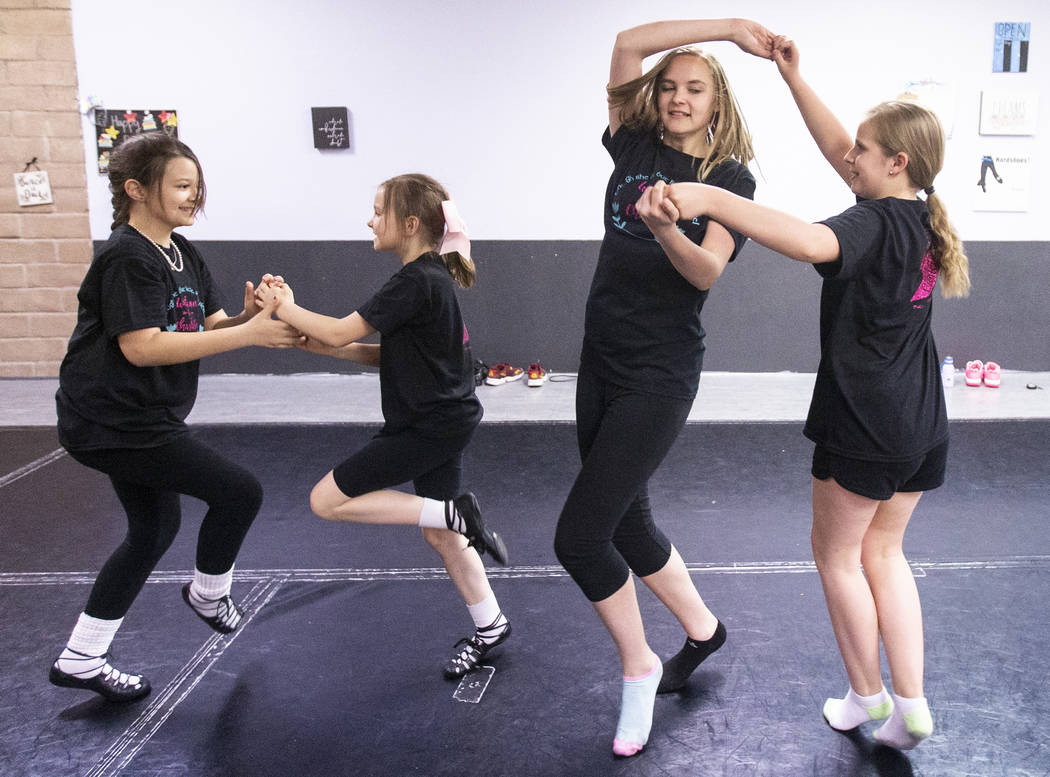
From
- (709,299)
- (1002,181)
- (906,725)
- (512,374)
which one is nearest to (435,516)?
(906,725)

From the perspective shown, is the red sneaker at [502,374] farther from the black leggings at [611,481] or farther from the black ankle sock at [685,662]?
the black leggings at [611,481]

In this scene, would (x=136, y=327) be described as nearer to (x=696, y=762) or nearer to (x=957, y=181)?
(x=696, y=762)

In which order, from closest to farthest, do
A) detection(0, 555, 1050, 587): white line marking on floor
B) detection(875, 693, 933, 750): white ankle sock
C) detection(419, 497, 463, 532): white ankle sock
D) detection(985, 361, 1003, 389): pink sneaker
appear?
1. detection(875, 693, 933, 750): white ankle sock
2. detection(419, 497, 463, 532): white ankle sock
3. detection(0, 555, 1050, 587): white line marking on floor
4. detection(985, 361, 1003, 389): pink sneaker

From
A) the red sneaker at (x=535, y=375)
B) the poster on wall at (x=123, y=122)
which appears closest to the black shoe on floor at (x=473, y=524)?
the red sneaker at (x=535, y=375)

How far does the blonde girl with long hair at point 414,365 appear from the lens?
2.15m

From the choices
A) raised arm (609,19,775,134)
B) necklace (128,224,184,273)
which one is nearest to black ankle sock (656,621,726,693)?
raised arm (609,19,775,134)

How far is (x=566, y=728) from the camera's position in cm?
204

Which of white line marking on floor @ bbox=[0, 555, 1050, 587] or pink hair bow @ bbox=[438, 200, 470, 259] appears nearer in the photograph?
pink hair bow @ bbox=[438, 200, 470, 259]

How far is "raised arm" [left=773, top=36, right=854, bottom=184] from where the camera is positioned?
195cm

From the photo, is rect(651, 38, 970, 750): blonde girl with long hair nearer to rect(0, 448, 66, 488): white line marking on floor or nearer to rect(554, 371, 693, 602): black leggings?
rect(554, 371, 693, 602): black leggings

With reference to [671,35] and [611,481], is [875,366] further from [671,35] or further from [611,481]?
[671,35]

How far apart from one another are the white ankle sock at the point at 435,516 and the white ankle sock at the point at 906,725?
1.04 m

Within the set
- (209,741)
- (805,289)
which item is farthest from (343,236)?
(209,741)

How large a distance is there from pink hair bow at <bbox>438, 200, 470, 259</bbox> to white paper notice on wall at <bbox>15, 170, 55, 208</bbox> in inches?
175
